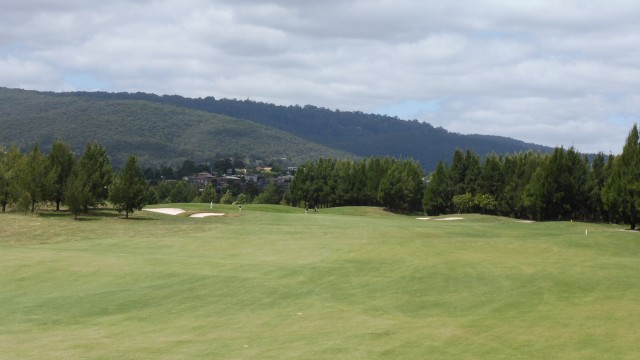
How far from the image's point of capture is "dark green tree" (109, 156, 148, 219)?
57312mm

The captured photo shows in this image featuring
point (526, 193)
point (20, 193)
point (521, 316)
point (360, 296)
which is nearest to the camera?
point (521, 316)

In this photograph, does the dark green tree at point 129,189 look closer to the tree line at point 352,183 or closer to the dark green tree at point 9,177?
the dark green tree at point 9,177

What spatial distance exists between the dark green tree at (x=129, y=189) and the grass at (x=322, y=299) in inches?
710

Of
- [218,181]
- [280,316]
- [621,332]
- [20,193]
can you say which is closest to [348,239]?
[280,316]

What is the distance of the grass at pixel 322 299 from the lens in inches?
617

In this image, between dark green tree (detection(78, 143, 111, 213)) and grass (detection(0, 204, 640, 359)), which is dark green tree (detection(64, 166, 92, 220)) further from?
grass (detection(0, 204, 640, 359))

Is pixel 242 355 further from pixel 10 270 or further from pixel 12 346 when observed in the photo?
pixel 10 270

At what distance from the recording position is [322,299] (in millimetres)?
22109

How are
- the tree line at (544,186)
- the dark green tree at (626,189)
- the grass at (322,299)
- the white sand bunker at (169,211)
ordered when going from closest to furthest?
the grass at (322,299), the dark green tree at (626,189), the tree line at (544,186), the white sand bunker at (169,211)

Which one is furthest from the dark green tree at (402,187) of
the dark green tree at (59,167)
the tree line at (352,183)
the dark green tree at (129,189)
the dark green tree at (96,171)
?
the dark green tree at (59,167)

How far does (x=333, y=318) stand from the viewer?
1925cm

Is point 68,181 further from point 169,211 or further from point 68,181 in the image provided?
point 169,211

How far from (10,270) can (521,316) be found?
19.2 metres

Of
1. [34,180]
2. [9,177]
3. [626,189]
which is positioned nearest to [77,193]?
[34,180]
